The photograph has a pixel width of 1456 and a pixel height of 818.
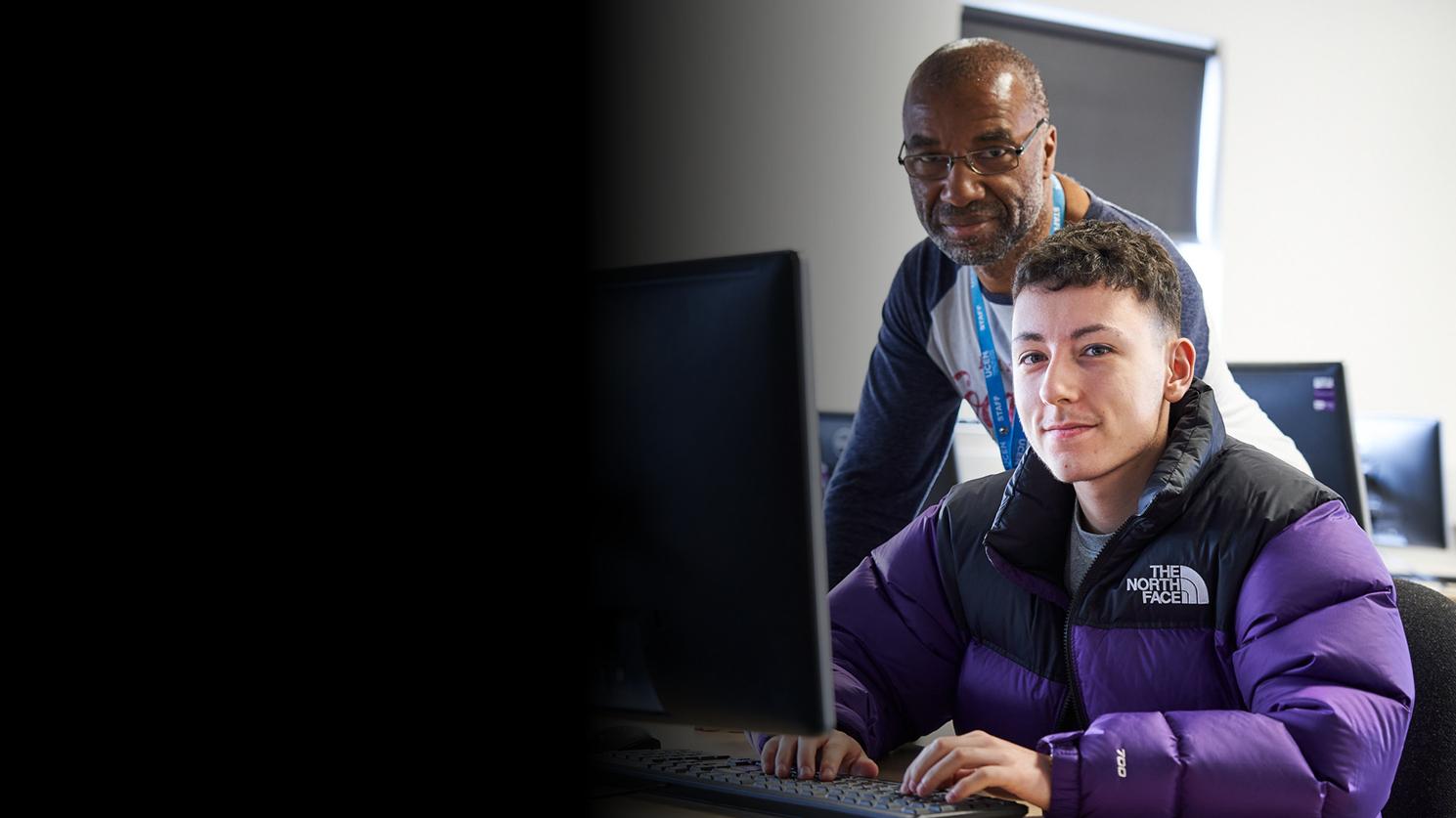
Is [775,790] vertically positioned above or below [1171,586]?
below

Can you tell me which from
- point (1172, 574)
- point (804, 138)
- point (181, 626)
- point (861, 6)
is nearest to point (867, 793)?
point (1172, 574)

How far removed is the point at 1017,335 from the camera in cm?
137

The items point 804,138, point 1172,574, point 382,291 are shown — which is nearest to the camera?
point 1172,574

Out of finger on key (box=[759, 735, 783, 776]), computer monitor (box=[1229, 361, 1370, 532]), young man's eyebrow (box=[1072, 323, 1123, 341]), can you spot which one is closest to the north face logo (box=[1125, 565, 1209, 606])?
young man's eyebrow (box=[1072, 323, 1123, 341])

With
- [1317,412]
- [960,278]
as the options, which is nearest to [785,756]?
[960,278]

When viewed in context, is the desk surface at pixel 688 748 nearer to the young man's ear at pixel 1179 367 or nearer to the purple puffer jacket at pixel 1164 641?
the purple puffer jacket at pixel 1164 641

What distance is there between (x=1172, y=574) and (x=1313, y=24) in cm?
470

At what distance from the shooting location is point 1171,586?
1.22m

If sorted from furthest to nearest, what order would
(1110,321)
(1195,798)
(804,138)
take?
(804,138), (1110,321), (1195,798)

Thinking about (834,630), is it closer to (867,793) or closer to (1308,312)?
(867,793)

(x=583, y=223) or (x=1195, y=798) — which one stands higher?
(x=583, y=223)

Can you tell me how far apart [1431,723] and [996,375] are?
2.90 feet

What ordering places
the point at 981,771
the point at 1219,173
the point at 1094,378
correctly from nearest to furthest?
the point at 981,771, the point at 1094,378, the point at 1219,173

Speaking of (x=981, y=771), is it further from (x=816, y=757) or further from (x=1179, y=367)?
(x=1179, y=367)
